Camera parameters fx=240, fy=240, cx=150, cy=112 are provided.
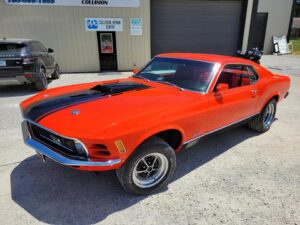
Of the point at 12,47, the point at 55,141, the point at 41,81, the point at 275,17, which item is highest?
the point at 275,17

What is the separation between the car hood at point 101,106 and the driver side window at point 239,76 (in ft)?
3.31

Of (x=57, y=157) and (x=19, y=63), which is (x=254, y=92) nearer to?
(x=57, y=157)

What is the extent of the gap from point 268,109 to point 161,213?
3327 mm

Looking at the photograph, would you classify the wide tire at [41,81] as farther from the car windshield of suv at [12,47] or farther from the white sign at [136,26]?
the white sign at [136,26]

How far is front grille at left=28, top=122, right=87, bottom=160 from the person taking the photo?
2386 millimetres

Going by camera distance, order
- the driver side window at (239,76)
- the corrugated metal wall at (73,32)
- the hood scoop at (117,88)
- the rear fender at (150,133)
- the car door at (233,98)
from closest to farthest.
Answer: the rear fender at (150,133) < the hood scoop at (117,88) < the car door at (233,98) < the driver side window at (239,76) < the corrugated metal wall at (73,32)

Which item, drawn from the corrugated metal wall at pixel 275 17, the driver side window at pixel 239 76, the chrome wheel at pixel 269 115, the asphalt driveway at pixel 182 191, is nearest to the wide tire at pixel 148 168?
the asphalt driveway at pixel 182 191

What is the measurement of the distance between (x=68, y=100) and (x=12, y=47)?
535 cm

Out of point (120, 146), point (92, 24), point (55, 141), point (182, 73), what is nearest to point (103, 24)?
point (92, 24)

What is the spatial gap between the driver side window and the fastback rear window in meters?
6.07

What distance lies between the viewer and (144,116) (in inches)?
101

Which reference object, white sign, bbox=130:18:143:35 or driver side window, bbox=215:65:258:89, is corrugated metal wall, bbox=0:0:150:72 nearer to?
white sign, bbox=130:18:143:35

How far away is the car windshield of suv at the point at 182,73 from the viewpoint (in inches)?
135

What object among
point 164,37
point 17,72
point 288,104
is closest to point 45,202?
point 17,72
